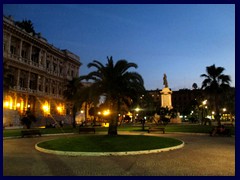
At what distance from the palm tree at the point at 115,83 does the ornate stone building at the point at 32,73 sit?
26.8 meters

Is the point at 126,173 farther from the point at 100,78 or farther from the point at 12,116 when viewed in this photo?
the point at 12,116

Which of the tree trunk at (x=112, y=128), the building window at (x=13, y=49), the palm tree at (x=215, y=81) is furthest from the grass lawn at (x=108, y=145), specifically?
the building window at (x=13, y=49)

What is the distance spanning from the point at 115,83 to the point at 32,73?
4344 cm

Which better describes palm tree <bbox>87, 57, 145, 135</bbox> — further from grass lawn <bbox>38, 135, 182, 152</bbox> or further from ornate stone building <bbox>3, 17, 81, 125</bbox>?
ornate stone building <bbox>3, 17, 81, 125</bbox>

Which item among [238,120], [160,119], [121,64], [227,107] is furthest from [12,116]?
[227,107]

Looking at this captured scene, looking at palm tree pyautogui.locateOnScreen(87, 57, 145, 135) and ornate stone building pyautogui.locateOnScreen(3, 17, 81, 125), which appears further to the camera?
ornate stone building pyautogui.locateOnScreen(3, 17, 81, 125)

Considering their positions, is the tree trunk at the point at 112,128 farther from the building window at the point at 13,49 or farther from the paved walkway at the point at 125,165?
the building window at the point at 13,49

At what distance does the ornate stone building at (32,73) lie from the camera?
173 feet

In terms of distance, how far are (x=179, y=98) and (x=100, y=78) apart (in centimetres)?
12310

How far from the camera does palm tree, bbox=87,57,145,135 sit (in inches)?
909

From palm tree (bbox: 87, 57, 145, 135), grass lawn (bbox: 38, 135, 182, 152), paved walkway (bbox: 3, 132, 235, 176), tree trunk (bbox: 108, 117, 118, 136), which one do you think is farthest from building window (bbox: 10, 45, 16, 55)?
paved walkway (bbox: 3, 132, 235, 176)

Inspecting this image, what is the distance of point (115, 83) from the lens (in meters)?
23.1

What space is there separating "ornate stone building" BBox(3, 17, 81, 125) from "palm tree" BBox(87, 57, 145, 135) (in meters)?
26.8

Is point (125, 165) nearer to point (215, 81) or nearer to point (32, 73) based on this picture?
point (215, 81)
